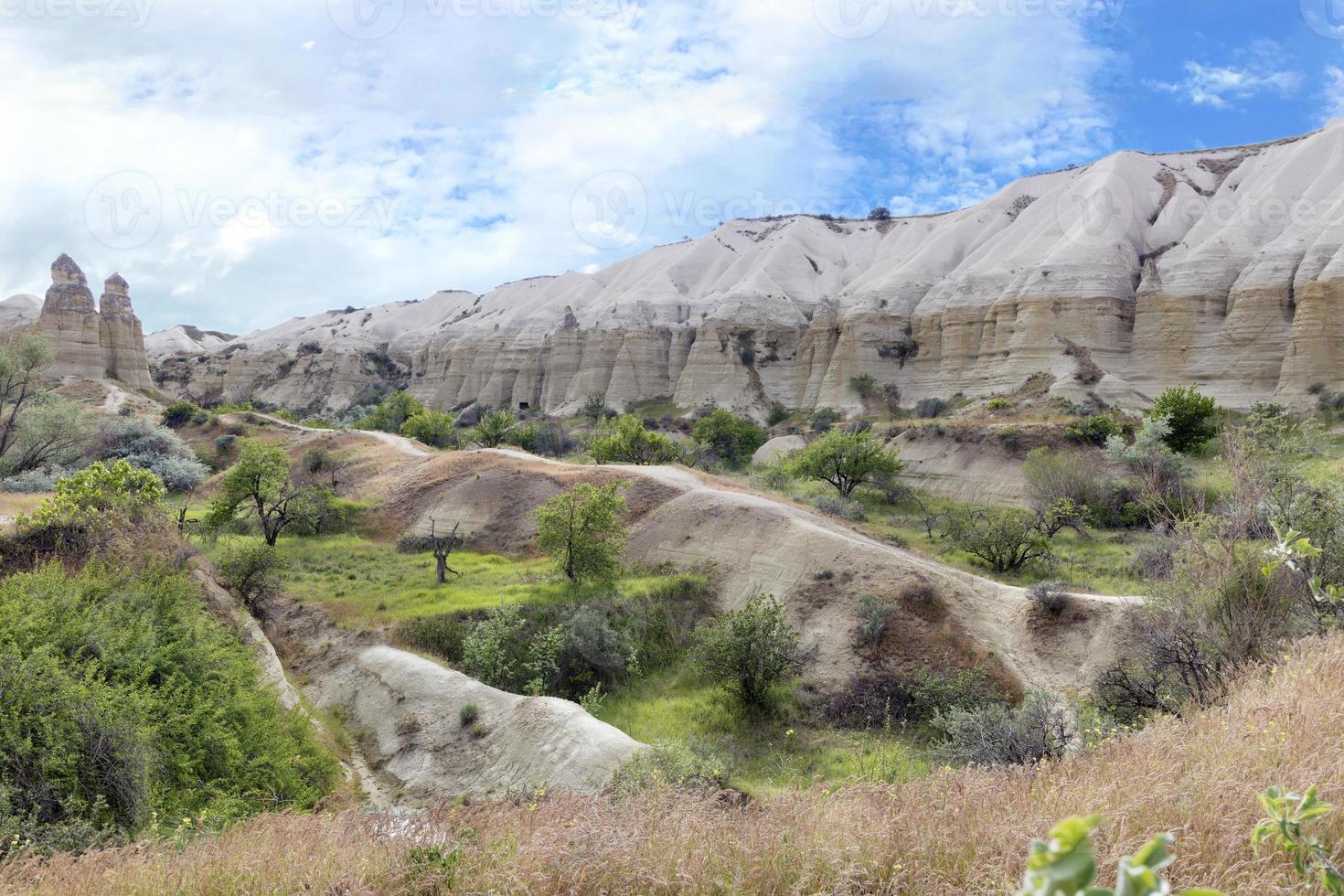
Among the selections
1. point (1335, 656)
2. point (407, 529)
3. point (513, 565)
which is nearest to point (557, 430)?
point (407, 529)

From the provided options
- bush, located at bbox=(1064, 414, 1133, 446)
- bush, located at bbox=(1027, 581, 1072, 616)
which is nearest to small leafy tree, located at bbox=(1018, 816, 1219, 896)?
bush, located at bbox=(1027, 581, 1072, 616)

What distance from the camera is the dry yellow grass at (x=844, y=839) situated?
4387mm

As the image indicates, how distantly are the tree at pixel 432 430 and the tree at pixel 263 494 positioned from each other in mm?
22483

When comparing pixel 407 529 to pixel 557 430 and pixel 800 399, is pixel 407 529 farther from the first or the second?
pixel 800 399

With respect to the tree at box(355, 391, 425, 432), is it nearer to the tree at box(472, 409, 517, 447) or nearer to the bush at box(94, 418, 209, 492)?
the tree at box(472, 409, 517, 447)

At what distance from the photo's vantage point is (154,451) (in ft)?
139

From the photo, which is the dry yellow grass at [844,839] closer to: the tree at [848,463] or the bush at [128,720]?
the bush at [128,720]

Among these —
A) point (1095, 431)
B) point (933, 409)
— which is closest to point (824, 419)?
point (933, 409)

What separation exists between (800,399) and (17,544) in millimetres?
57985

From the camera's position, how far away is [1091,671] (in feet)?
55.9

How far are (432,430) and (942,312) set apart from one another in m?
43.3

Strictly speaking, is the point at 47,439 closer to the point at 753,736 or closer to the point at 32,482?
the point at 32,482

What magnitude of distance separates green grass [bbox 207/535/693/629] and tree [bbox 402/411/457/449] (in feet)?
83.6

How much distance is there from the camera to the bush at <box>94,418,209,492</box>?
131 feet
